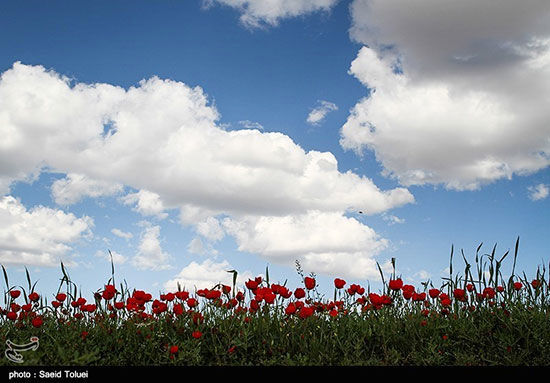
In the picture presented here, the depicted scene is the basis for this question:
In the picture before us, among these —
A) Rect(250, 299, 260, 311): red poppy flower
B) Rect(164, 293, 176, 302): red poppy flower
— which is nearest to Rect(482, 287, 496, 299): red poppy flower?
Rect(250, 299, 260, 311): red poppy flower

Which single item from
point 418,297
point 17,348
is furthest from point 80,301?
point 418,297

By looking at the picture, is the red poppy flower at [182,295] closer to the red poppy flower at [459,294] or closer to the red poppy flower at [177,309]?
the red poppy flower at [177,309]

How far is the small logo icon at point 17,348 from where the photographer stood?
17.5ft

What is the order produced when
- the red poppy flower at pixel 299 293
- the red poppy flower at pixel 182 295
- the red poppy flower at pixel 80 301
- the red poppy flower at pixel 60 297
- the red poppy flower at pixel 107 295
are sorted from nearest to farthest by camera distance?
the red poppy flower at pixel 182 295 → the red poppy flower at pixel 107 295 → the red poppy flower at pixel 299 293 → the red poppy flower at pixel 80 301 → the red poppy flower at pixel 60 297

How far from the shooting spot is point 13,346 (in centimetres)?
573

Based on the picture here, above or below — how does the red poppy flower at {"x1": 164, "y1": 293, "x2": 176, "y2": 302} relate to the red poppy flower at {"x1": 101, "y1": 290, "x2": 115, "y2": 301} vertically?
below

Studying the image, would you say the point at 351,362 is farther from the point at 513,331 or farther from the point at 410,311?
the point at 513,331

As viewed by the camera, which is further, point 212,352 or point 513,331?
point 513,331

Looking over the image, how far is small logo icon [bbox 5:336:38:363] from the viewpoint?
17.5 ft

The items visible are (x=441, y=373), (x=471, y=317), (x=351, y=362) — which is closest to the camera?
(x=441, y=373)

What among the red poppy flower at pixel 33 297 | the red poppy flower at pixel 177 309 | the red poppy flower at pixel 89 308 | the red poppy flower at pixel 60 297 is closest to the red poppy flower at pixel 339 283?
the red poppy flower at pixel 177 309

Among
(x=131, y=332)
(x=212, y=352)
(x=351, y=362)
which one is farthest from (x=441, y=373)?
(x=131, y=332)

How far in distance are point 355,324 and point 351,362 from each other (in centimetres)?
84

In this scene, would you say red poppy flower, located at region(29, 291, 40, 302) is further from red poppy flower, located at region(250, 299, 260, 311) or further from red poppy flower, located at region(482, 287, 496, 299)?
red poppy flower, located at region(482, 287, 496, 299)
